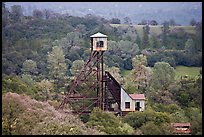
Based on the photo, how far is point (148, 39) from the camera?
46.2 meters

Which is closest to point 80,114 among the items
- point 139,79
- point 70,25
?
point 139,79

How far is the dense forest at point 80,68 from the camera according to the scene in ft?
45.1

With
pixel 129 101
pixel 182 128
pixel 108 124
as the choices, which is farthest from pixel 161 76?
pixel 108 124

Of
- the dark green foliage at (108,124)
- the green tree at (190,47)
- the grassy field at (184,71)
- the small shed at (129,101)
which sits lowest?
the grassy field at (184,71)

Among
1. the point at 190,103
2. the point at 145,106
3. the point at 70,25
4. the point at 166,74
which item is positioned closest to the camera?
the point at 145,106

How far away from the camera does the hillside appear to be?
1239 cm

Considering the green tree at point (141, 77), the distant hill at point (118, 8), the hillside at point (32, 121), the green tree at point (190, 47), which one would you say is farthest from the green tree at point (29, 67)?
the distant hill at point (118, 8)

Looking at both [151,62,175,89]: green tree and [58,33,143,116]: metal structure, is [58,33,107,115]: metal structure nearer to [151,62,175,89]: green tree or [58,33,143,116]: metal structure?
[58,33,143,116]: metal structure

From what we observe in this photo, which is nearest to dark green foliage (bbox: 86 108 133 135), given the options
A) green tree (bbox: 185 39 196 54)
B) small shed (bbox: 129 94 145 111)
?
small shed (bbox: 129 94 145 111)

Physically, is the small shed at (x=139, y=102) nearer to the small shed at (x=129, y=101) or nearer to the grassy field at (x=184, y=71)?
the small shed at (x=129, y=101)

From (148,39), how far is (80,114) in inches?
1156

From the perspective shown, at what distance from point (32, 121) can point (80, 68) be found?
1896 centimetres

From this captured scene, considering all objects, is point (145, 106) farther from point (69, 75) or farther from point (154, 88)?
point (69, 75)

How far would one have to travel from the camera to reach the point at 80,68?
→ 32.0 metres
